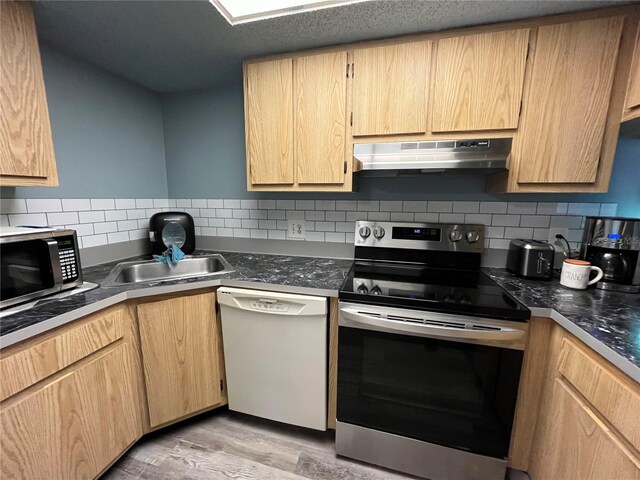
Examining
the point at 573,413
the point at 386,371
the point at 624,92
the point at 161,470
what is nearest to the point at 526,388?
the point at 573,413

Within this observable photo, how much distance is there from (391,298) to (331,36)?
1.28 meters

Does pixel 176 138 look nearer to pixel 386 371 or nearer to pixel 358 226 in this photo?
pixel 358 226

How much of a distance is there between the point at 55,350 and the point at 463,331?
4.88ft

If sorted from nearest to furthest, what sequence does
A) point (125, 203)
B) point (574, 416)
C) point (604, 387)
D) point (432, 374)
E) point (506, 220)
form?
1. point (604, 387)
2. point (574, 416)
3. point (432, 374)
4. point (506, 220)
5. point (125, 203)

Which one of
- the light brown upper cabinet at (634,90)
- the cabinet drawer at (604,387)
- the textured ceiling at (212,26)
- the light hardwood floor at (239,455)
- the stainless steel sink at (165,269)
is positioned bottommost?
the light hardwood floor at (239,455)

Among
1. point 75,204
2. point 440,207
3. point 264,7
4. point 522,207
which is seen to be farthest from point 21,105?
point 522,207

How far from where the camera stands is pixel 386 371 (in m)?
1.19

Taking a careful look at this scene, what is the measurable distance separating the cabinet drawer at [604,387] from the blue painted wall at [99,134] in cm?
238

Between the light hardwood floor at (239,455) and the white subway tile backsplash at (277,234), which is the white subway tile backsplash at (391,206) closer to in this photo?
the white subway tile backsplash at (277,234)

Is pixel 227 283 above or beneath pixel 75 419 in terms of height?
above

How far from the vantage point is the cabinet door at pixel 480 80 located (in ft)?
3.96

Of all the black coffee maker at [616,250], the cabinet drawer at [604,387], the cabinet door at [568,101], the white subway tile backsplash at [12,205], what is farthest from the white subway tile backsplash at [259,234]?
the black coffee maker at [616,250]

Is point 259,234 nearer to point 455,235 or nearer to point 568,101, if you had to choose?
point 455,235

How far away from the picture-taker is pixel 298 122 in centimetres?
150
